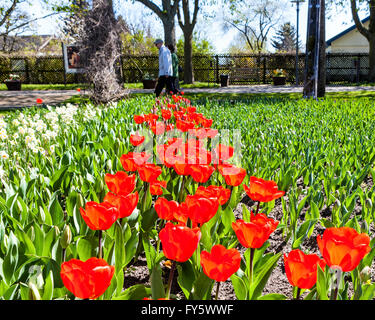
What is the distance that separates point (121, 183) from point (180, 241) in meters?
0.73

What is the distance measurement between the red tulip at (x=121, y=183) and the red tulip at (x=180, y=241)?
Result: 2.19 ft

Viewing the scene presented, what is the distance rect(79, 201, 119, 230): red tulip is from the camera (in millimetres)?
1289

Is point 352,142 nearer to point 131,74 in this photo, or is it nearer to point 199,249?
point 199,249

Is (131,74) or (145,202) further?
(131,74)

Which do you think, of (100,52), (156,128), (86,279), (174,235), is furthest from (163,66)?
(86,279)

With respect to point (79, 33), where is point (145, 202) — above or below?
below

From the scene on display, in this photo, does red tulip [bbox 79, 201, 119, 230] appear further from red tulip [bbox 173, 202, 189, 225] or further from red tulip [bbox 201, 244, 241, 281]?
red tulip [bbox 201, 244, 241, 281]

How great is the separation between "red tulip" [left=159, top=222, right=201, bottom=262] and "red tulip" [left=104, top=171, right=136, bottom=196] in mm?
668

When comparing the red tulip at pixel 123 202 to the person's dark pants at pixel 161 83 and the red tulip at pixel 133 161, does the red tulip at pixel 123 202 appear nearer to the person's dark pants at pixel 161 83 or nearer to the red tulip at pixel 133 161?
the red tulip at pixel 133 161

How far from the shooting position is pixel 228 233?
7.07 ft

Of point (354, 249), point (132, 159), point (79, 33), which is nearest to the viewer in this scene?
point (354, 249)

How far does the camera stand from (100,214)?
130cm

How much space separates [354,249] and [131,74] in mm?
25890

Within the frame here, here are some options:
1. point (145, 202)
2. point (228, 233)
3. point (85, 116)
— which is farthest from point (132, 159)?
point (85, 116)
